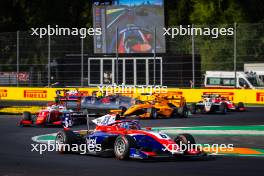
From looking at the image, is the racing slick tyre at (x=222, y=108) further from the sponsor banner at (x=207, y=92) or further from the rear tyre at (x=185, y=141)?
the rear tyre at (x=185, y=141)

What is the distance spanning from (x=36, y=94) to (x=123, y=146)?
2591cm

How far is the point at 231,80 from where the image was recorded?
130ft

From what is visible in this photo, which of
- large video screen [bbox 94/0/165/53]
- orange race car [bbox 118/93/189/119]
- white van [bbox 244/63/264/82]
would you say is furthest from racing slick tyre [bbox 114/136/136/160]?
white van [bbox 244/63/264/82]

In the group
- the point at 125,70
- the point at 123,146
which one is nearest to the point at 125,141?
the point at 123,146

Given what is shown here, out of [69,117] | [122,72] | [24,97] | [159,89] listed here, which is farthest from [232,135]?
[24,97]

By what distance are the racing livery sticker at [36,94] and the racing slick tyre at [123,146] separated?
2508 centimetres

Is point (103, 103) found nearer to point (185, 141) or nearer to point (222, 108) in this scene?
point (222, 108)

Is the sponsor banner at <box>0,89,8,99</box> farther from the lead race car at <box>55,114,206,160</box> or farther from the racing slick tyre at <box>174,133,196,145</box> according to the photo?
the racing slick tyre at <box>174,133,196,145</box>

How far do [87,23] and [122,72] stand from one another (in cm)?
2421

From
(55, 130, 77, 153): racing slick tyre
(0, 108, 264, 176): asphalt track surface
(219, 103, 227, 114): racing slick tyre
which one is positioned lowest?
(0, 108, 264, 176): asphalt track surface

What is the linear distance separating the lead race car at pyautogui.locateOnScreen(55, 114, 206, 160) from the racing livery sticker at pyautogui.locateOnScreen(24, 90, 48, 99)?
23.3 m

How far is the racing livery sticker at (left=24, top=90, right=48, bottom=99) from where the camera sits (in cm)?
4006

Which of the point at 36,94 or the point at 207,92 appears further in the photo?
the point at 36,94

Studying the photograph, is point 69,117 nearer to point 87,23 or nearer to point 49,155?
point 49,155
